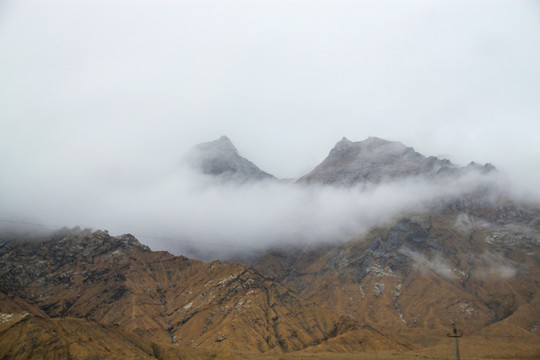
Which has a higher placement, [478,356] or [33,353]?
[33,353]

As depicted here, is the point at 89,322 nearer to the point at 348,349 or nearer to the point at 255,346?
the point at 255,346

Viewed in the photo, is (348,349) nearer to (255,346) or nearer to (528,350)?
(255,346)

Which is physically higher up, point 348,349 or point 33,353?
point 33,353

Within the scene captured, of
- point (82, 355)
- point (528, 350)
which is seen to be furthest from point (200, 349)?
point (528, 350)

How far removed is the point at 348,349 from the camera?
199 m

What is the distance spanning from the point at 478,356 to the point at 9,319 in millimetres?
180861

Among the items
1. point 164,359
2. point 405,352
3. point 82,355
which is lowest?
point 405,352

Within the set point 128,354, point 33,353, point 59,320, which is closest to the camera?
point 33,353

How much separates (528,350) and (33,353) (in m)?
189

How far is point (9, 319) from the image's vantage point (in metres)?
162

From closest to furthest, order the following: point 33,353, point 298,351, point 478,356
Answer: point 33,353
point 478,356
point 298,351

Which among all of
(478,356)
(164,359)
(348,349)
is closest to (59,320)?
(164,359)

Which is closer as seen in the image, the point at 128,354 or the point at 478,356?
the point at 128,354

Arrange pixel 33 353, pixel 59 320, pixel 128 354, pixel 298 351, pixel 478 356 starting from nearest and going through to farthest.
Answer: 1. pixel 33 353
2. pixel 128 354
3. pixel 59 320
4. pixel 478 356
5. pixel 298 351
